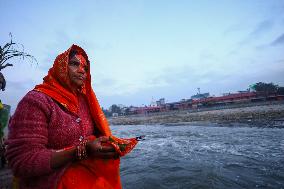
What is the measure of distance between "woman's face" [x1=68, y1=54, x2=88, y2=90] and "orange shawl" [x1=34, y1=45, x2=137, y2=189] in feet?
0.20

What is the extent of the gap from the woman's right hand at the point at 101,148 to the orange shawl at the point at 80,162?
4 cm

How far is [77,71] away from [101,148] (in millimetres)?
794

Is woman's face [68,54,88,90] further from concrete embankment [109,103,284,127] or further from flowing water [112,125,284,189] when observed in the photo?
concrete embankment [109,103,284,127]

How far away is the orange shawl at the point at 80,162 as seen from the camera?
5.40 feet

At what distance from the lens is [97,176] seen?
1756 millimetres

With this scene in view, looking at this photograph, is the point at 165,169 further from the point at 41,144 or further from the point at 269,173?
the point at 41,144

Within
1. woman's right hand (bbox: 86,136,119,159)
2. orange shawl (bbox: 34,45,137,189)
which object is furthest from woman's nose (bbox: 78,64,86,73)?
woman's right hand (bbox: 86,136,119,159)

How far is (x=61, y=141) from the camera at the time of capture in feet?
5.43

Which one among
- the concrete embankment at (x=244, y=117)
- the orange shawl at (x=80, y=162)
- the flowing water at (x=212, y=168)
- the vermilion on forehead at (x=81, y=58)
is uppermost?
the vermilion on forehead at (x=81, y=58)

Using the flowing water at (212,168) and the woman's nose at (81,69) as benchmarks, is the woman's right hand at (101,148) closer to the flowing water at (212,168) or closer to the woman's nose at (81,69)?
the woman's nose at (81,69)

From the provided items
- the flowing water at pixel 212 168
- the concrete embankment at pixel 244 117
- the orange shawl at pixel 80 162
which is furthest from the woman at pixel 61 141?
the concrete embankment at pixel 244 117

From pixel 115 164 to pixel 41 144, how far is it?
650mm

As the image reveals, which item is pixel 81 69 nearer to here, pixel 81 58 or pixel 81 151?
pixel 81 58

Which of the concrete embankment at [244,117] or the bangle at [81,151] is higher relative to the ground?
the bangle at [81,151]
